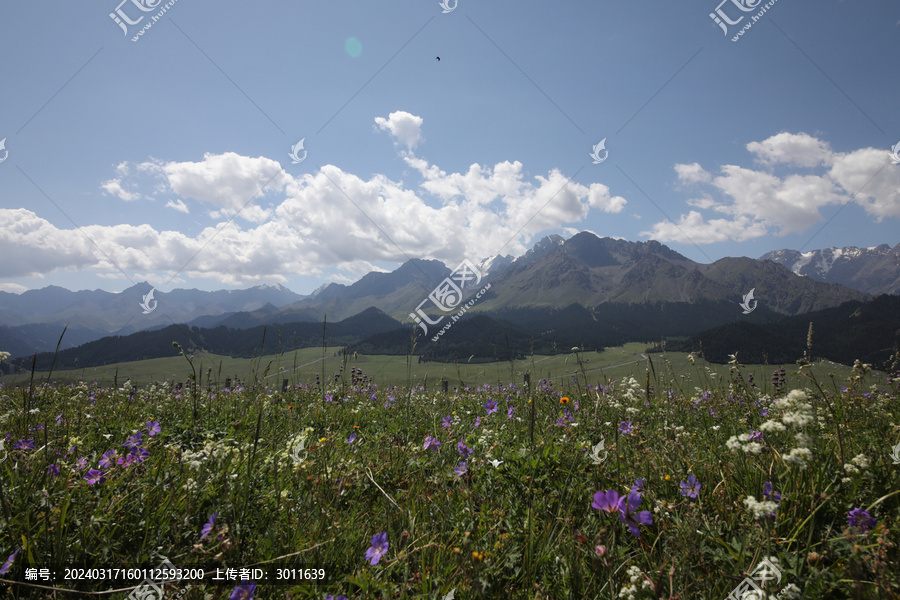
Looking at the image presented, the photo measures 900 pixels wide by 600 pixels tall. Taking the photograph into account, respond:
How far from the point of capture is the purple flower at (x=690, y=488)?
2824 mm

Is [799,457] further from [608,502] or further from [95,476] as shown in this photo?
[95,476]

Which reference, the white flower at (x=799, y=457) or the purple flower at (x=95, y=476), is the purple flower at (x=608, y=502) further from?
the purple flower at (x=95, y=476)

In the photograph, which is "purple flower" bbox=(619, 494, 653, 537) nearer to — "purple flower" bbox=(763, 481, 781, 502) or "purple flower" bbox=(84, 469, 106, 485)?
"purple flower" bbox=(763, 481, 781, 502)

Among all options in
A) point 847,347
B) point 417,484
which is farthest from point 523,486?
point 847,347

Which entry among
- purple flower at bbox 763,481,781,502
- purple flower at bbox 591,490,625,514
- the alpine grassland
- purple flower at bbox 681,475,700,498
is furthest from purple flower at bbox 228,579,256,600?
purple flower at bbox 763,481,781,502

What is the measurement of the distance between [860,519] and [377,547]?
288cm

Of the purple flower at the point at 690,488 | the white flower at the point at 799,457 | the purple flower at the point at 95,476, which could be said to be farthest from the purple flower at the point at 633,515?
the purple flower at the point at 95,476

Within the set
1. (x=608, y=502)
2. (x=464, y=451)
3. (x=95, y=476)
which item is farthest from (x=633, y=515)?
(x=95, y=476)

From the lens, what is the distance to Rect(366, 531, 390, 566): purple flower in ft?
7.38

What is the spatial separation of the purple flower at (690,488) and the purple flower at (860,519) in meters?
0.79

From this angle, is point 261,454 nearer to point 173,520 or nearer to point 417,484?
point 173,520

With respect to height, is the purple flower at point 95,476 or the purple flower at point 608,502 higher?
the purple flower at point 608,502

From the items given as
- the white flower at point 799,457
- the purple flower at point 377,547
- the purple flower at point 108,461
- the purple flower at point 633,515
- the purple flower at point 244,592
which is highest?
the white flower at point 799,457

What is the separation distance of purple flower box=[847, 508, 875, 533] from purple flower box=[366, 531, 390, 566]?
8.98 ft
